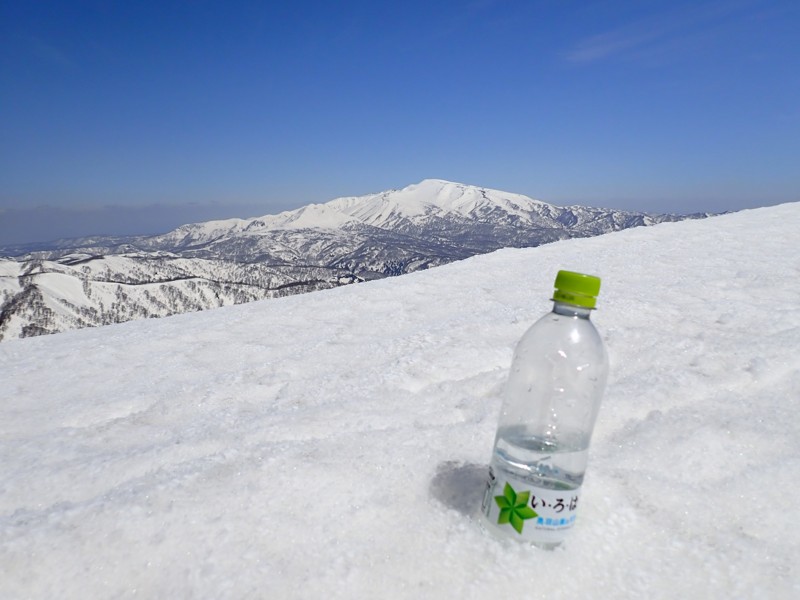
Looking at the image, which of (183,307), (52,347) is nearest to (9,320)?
(183,307)

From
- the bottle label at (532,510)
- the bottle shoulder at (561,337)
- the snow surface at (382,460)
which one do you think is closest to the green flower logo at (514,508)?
the bottle label at (532,510)

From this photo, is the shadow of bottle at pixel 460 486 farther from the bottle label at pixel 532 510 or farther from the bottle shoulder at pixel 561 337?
the bottle shoulder at pixel 561 337

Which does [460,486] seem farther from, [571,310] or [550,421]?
[571,310]

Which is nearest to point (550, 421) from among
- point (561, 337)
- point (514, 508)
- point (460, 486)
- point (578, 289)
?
point (561, 337)

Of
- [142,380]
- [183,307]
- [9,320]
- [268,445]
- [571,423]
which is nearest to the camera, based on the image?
[571,423]

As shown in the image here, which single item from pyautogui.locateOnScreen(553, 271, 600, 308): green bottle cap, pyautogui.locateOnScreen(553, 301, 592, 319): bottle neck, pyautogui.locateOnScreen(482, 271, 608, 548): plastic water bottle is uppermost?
pyautogui.locateOnScreen(553, 271, 600, 308): green bottle cap

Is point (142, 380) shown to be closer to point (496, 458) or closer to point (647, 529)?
point (496, 458)

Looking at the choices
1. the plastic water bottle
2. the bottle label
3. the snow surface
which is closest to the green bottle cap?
the plastic water bottle

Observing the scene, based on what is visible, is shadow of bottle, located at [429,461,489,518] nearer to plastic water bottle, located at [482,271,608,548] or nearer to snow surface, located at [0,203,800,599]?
snow surface, located at [0,203,800,599]
